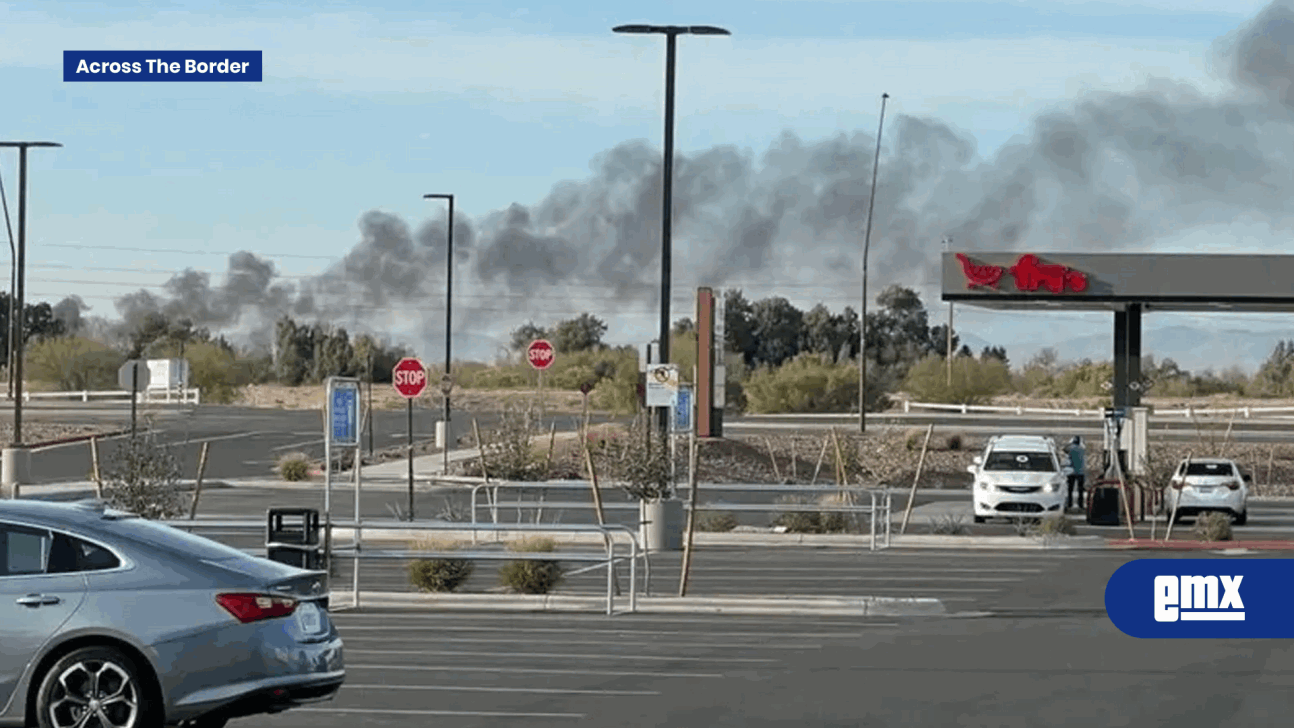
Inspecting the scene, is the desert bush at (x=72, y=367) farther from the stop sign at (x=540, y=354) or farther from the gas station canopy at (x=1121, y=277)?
the gas station canopy at (x=1121, y=277)

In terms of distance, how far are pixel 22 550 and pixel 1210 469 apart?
31.2m

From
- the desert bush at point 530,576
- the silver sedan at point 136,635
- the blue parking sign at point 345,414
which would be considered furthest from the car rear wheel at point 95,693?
the blue parking sign at point 345,414

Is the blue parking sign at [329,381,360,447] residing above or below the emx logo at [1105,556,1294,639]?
above

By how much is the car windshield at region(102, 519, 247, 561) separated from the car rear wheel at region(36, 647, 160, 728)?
729mm

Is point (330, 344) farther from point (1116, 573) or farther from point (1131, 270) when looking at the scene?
point (1116, 573)

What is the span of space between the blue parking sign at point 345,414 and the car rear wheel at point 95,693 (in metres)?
14.0

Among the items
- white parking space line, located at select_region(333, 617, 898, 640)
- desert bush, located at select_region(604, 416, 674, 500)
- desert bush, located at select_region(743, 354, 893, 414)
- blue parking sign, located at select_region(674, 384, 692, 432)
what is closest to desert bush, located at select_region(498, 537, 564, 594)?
white parking space line, located at select_region(333, 617, 898, 640)

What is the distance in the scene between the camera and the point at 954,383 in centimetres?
9569

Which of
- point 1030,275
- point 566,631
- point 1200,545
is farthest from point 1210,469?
point 566,631

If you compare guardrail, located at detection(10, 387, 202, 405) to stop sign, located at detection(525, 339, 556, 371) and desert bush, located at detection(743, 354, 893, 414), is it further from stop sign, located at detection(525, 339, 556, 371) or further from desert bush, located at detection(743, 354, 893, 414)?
stop sign, located at detection(525, 339, 556, 371)

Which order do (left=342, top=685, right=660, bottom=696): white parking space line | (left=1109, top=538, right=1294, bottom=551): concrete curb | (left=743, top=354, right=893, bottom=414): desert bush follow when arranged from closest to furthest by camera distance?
(left=342, top=685, right=660, bottom=696): white parking space line < (left=1109, top=538, right=1294, bottom=551): concrete curb < (left=743, top=354, right=893, bottom=414): desert bush

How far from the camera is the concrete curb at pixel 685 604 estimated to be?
23.3 m

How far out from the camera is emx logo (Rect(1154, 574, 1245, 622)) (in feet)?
77.5

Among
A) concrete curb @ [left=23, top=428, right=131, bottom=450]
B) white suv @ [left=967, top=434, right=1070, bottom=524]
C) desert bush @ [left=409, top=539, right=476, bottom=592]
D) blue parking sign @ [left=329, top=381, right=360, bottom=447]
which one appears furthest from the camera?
concrete curb @ [left=23, top=428, right=131, bottom=450]
